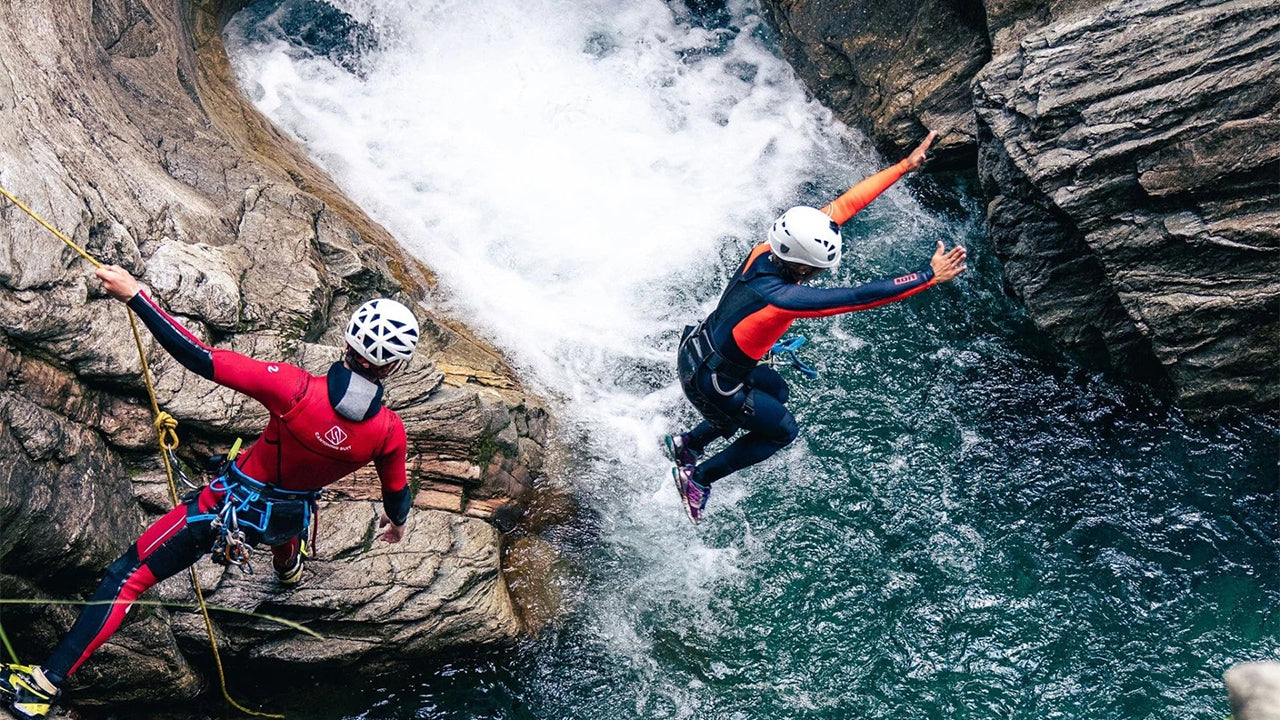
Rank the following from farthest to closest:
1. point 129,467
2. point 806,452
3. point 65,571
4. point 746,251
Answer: point 746,251
point 806,452
point 129,467
point 65,571

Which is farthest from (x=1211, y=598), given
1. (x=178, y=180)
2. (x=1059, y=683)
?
(x=178, y=180)

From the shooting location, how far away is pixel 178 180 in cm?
856

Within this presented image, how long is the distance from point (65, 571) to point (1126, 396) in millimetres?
9028

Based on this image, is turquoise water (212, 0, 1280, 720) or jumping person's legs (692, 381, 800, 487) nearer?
jumping person's legs (692, 381, 800, 487)

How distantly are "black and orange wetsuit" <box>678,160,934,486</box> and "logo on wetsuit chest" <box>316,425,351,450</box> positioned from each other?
2.70 m

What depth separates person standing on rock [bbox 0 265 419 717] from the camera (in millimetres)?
5684

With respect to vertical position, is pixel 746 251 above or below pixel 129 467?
above

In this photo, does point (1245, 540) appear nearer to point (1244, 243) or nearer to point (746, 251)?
point (1244, 243)

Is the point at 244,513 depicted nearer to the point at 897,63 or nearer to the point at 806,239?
the point at 806,239

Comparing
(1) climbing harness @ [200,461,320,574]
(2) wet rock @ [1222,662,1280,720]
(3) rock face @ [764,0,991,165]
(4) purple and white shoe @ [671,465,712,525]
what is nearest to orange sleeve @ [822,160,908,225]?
(4) purple and white shoe @ [671,465,712,525]

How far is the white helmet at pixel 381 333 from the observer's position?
5688 mm

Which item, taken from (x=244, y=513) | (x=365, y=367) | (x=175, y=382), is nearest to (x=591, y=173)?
(x=175, y=382)

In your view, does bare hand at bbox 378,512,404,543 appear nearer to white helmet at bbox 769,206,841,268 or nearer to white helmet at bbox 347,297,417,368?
white helmet at bbox 347,297,417,368

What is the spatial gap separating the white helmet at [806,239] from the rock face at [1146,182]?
3.35m
